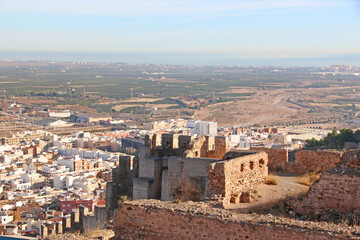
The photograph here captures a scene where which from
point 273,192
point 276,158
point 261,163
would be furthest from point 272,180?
point 276,158

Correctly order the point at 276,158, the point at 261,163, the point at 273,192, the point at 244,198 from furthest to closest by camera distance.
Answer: the point at 276,158 → the point at 261,163 → the point at 273,192 → the point at 244,198

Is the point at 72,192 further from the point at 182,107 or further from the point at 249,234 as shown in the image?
the point at 182,107

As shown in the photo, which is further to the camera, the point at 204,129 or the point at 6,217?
the point at 204,129

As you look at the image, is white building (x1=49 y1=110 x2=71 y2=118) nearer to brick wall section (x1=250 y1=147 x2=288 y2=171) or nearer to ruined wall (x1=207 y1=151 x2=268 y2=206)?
brick wall section (x1=250 y1=147 x2=288 y2=171)

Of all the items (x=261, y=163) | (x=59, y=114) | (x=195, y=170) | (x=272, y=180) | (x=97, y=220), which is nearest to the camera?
(x=272, y=180)

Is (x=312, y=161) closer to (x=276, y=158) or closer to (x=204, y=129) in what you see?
(x=276, y=158)

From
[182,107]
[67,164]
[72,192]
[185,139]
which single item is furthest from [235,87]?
[185,139]
